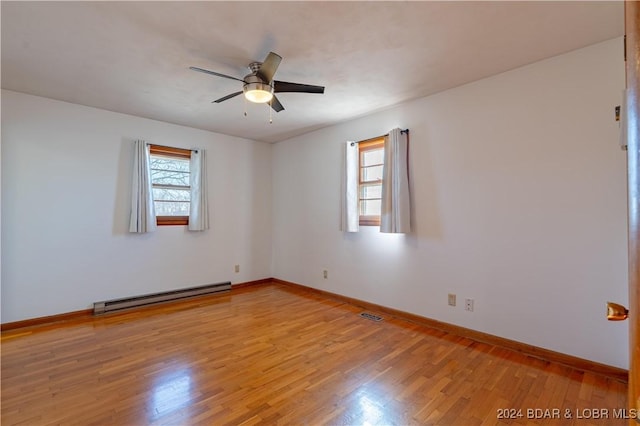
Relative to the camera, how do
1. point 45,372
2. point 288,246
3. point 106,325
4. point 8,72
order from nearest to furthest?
point 45,372 < point 8,72 < point 106,325 < point 288,246

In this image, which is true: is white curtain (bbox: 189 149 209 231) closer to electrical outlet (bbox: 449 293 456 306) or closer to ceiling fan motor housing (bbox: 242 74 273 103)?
ceiling fan motor housing (bbox: 242 74 273 103)

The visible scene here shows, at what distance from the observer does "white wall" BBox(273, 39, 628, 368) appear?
90.0 inches

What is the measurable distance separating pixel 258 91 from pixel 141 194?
2.47 m

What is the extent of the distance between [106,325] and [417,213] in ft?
12.1

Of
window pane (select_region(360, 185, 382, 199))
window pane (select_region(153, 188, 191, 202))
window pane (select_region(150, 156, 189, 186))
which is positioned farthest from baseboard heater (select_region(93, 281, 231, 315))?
Result: window pane (select_region(360, 185, 382, 199))

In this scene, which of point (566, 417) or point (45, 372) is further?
point (45, 372)

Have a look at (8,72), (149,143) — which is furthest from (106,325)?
(8,72)

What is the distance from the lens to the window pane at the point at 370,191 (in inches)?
155

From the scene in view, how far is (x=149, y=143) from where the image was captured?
13.4 feet

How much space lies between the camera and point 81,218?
3.60m

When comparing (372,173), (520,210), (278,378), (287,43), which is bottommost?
(278,378)

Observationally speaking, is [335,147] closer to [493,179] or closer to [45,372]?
[493,179]

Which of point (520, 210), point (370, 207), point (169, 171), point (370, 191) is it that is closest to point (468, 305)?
point (520, 210)

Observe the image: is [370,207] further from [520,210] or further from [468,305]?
[520,210]
